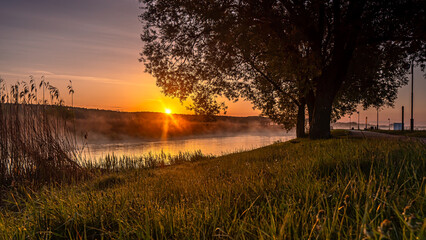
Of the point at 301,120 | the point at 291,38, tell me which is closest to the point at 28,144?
the point at 291,38

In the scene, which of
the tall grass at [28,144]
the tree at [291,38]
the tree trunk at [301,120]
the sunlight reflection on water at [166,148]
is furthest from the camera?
the sunlight reflection on water at [166,148]

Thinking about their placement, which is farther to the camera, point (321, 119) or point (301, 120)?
point (301, 120)

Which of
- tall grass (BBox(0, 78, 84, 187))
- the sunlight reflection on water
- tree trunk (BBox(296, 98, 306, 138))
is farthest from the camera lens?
the sunlight reflection on water

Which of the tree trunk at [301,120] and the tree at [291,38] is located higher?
the tree at [291,38]

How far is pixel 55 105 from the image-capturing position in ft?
32.0

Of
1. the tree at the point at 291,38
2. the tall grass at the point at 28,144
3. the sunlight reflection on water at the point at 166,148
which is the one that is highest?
the tree at the point at 291,38

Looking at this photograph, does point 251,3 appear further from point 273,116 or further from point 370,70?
point 273,116

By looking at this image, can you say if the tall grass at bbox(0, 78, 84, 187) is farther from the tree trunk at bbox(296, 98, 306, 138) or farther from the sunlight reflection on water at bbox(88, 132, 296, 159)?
the tree trunk at bbox(296, 98, 306, 138)

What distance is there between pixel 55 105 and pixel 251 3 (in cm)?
1087

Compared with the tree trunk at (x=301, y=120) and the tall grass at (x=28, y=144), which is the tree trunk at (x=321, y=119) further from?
the tall grass at (x=28, y=144)

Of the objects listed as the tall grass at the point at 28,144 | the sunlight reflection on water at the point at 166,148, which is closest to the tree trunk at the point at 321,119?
the sunlight reflection on water at the point at 166,148

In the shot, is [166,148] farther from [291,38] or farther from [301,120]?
[291,38]

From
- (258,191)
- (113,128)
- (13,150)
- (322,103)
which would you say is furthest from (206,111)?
(113,128)

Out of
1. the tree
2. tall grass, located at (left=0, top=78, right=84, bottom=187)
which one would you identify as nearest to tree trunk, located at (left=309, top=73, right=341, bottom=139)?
the tree
